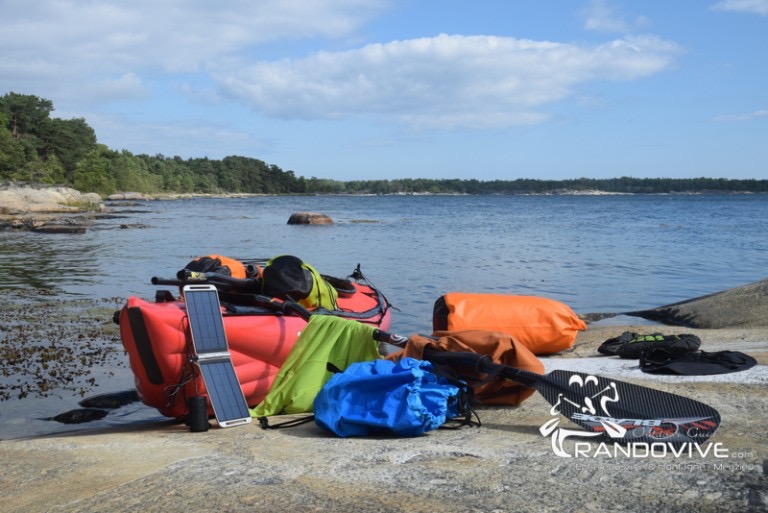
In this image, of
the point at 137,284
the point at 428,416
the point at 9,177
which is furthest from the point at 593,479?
the point at 9,177

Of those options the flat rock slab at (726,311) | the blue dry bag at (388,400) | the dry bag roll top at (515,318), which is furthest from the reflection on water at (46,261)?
the flat rock slab at (726,311)

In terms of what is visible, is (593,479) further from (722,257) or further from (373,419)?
(722,257)

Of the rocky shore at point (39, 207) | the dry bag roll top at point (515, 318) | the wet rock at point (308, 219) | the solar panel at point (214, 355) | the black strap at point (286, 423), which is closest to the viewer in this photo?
the black strap at point (286, 423)

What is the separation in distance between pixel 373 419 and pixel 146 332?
2.08 m

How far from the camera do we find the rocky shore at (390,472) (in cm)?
311

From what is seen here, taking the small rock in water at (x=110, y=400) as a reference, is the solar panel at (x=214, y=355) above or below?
above

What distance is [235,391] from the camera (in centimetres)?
546

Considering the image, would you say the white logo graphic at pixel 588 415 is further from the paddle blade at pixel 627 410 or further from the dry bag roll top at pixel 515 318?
the dry bag roll top at pixel 515 318

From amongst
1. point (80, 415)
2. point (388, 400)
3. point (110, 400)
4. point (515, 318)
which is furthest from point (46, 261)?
point (388, 400)

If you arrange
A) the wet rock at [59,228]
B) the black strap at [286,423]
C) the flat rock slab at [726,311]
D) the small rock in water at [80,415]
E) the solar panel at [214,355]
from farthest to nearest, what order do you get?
the wet rock at [59,228] → the flat rock slab at [726,311] → the small rock in water at [80,415] → the solar panel at [214,355] → the black strap at [286,423]

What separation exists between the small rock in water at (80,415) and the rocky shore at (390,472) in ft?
4.38

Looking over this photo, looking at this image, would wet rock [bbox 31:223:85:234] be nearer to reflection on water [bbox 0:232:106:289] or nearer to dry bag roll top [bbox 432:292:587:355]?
reflection on water [bbox 0:232:106:289]

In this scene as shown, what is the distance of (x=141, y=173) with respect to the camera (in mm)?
103375

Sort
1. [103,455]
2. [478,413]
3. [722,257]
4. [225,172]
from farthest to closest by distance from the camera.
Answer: [225,172] → [722,257] → [478,413] → [103,455]
